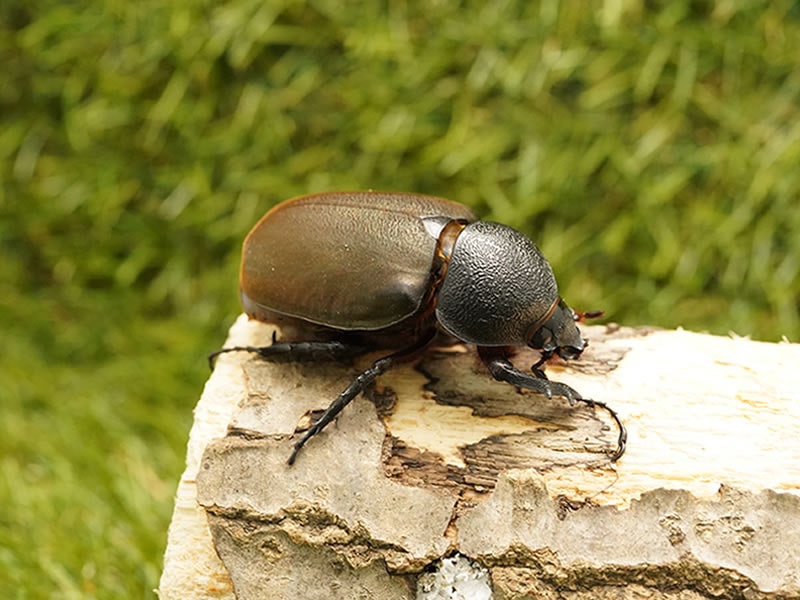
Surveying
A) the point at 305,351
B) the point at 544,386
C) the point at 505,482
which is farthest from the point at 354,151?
the point at 505,482

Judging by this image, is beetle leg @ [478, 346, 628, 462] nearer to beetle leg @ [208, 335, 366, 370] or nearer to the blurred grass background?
beetle leg @ [208, 335, 366, 370]

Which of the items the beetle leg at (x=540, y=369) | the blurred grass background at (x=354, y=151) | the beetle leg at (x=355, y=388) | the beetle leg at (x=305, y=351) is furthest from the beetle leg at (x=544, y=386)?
the blurred grass background at (x=354, y=151)

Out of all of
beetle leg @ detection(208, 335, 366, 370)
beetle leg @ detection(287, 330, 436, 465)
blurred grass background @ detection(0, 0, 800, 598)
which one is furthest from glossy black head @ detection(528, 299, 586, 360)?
blurred grass background @ detection(0, 0, 800, 598)

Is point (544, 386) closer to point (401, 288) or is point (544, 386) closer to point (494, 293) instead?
point (494, 293)

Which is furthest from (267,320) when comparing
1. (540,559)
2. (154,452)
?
(154,452)

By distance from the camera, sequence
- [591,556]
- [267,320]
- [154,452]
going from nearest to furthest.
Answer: [591,556]
[267,320]
[154,452]

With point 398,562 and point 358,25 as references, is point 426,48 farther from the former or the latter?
point 398,562

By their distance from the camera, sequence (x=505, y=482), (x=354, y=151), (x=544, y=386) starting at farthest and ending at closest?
(x=354, y=151), (x=544, y=386), (x=505, y=482)
